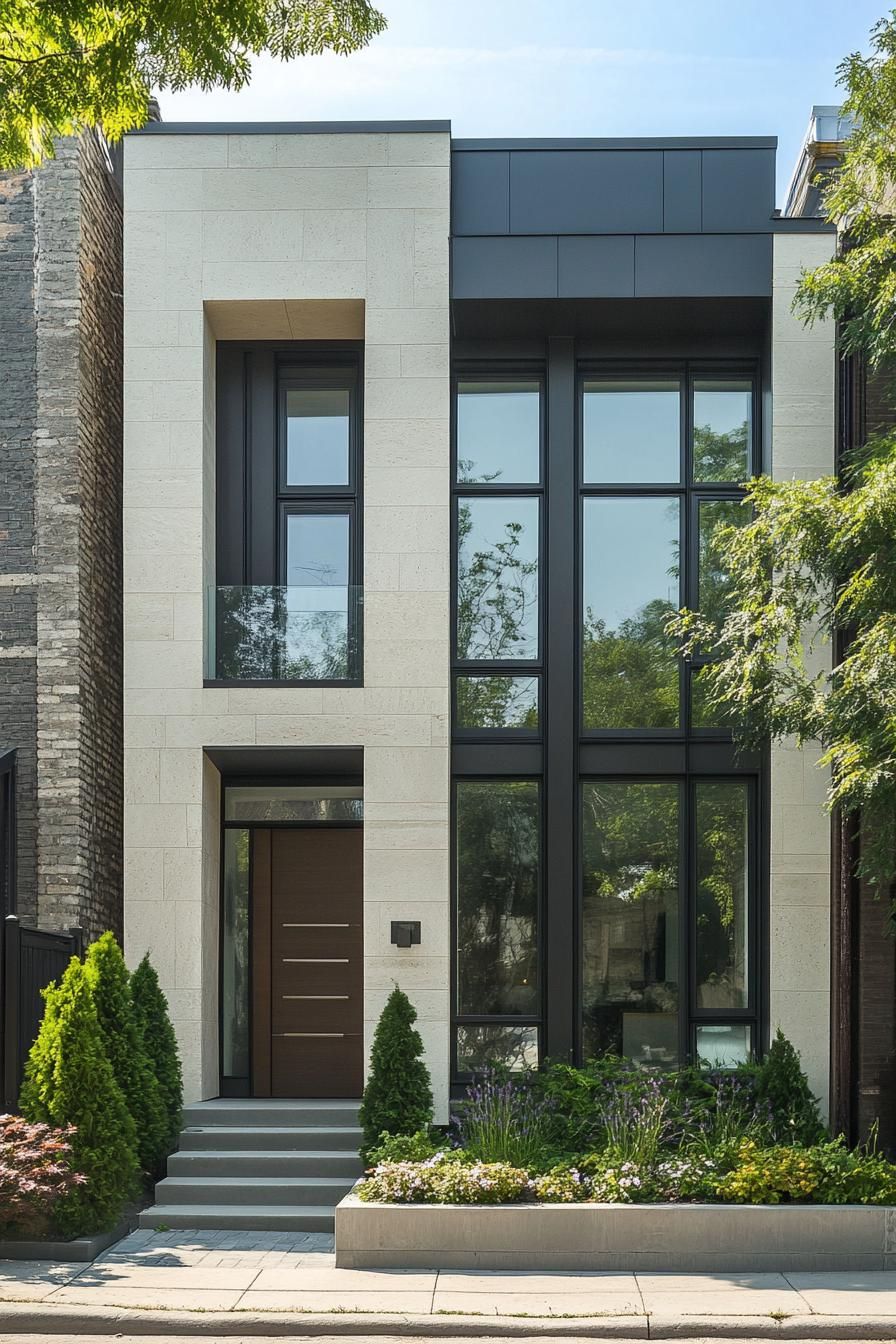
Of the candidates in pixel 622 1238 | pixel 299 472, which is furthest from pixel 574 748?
pixel 622 1238

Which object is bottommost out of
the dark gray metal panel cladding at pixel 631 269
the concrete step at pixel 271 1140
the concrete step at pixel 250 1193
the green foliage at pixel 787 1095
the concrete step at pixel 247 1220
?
the concrete step at pixel 247 1220

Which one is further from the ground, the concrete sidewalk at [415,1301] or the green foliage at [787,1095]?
the green foliage at [787,1095]

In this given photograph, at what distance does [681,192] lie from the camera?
43.4 feet

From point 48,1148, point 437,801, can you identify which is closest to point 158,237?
point 437,801

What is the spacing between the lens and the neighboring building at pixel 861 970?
39.7 feet

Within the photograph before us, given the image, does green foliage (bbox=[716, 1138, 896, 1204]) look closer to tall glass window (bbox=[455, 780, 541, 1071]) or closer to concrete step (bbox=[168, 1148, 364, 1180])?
tall glass window (bbox=[455, 780, 541, 1071])

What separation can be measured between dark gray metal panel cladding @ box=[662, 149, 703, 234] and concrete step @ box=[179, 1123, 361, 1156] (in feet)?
28.4

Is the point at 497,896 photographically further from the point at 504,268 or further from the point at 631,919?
the point at 504,268

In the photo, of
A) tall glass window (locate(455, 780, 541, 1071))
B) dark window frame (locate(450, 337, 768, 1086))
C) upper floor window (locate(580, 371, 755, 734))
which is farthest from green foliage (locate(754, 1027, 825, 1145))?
upper floor window (locate(580, 371, 755, 734))

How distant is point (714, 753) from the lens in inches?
521

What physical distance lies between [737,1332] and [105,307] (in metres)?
10.9

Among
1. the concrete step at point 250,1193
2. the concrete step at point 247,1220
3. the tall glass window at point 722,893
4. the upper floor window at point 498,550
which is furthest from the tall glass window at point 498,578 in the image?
the concrete step at point 247,1220

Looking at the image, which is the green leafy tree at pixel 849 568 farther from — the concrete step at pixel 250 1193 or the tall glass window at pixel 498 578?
the concrete step at pixel 250 1193

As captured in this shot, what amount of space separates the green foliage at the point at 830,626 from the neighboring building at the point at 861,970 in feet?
1.82
